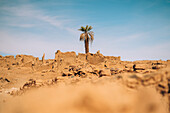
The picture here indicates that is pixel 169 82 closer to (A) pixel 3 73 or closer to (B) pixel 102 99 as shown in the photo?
(B) pixel 102 99

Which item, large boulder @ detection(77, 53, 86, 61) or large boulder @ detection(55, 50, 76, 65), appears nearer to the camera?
large boulder @ detection(55, 50, 76, 65)

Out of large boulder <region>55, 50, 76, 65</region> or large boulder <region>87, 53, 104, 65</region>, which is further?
large boulder <region>87, 53, 104, 65</region>

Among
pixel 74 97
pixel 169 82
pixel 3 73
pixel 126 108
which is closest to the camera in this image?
pixel 126 108

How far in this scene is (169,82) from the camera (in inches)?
83.1

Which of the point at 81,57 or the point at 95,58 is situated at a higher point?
the point at 81,57

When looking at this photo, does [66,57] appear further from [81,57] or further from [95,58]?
[95,58]

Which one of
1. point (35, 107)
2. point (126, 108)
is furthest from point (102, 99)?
point (35, 107)

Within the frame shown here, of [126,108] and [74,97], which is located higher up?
[74,97]

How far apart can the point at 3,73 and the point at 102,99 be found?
37.8ft

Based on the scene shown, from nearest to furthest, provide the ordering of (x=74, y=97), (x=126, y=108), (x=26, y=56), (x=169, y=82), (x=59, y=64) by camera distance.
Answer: (x=126, y=108) → (x=74, y=97) → (x=169, y=82) → (x=59, y=64) → (x=26, y=56)

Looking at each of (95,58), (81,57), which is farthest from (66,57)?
(95,58)

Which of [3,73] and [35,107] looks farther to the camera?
[3,73]

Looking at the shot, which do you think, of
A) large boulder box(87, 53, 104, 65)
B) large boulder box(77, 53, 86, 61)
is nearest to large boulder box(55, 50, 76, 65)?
large boulder box(77, 53, 86, 61)

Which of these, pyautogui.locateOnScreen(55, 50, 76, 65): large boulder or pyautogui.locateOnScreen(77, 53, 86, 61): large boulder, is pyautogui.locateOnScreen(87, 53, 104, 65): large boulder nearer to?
pyautogui.locateOnScreen(77, 53, 86, 61): large boulder
